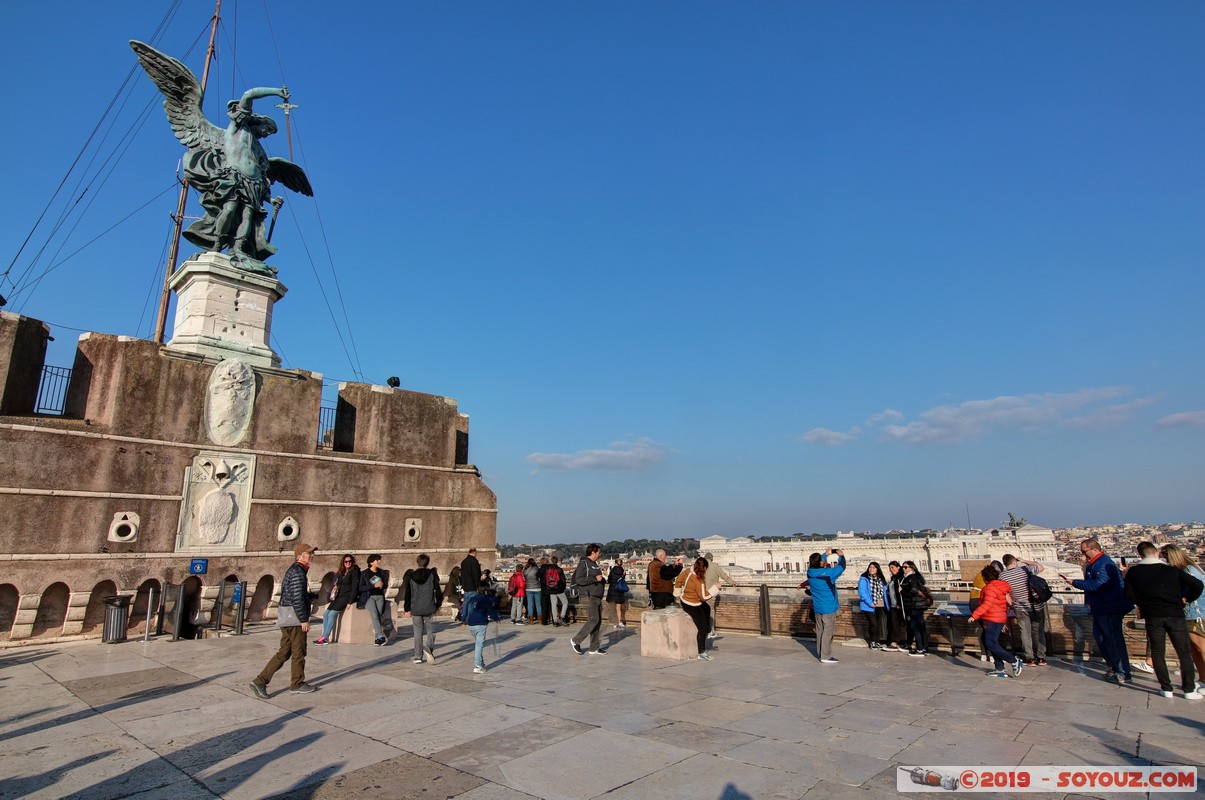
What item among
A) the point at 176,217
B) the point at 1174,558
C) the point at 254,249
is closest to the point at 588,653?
the point at 1174,558

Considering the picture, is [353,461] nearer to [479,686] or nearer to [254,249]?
[254,249]

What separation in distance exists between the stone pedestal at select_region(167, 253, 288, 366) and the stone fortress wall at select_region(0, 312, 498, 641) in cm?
47

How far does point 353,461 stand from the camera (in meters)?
17.0

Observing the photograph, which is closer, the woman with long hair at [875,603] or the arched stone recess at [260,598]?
the woman with long hair at [875,603]

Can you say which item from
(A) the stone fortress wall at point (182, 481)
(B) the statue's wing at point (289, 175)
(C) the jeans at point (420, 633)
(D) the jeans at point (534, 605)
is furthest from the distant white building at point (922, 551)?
(C) the jeans at point (420, 633)

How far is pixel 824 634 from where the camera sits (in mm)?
10219

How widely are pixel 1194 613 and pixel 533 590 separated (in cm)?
1221

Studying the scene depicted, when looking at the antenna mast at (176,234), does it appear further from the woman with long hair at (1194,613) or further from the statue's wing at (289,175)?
the woman with long hair at (1194,613)

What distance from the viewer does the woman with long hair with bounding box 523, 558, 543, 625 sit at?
15.9 meters

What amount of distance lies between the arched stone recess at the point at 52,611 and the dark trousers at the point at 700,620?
12.0m

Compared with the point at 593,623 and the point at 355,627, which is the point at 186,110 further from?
the point at 593,623

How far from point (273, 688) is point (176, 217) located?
25.9 m

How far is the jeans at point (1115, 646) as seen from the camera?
8420 millimetres

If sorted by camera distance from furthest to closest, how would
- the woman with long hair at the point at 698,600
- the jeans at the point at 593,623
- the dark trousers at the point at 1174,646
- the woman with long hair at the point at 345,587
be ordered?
the woman with long hair at the point at 345,587
the jeans at the point at 593,623
the woman with long hair at the point at 698,600
the dark trousers at the point at 1174,646
